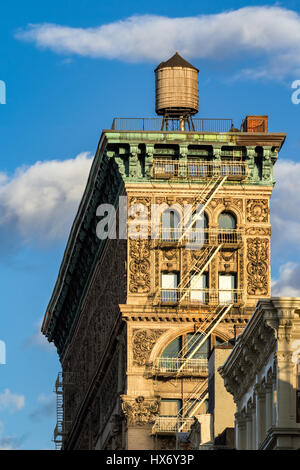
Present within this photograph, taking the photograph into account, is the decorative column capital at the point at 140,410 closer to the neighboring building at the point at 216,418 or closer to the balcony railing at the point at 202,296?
the balcony railing at the point at 202,296

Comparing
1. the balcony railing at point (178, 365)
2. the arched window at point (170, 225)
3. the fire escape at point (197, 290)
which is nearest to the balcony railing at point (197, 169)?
the fire escape at point (197, 290)

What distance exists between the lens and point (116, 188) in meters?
118

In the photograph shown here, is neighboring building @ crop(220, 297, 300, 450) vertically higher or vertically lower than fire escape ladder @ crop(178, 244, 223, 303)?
lower

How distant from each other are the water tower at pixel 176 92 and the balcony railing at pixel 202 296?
11.6 metres

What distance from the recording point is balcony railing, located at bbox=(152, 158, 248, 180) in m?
115

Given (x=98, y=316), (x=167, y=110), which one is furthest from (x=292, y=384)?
(x=98, y=316)

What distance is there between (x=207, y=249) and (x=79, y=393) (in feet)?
116

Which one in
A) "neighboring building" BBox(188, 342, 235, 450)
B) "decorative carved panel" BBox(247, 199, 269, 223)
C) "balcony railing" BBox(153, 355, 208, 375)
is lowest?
"neighboring building" BBox(188, 342, 235, 450)

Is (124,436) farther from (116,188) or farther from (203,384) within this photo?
(116,188)

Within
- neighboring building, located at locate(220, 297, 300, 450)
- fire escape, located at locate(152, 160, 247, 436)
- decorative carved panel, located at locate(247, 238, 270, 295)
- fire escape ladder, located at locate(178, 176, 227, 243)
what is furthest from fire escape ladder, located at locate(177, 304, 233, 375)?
neighboring building, located at locate(220, 297, 300, 450)

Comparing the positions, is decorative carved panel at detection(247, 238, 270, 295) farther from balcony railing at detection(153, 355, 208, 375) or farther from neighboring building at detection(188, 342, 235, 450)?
neighboring building at detection(188, 342, 235, 450)

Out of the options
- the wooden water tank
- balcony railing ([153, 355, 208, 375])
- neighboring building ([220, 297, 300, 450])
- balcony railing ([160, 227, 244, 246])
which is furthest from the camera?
the wooden water tank

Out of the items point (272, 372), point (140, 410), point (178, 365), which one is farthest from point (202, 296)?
point (272, 372)

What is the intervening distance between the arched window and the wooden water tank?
8.30m
